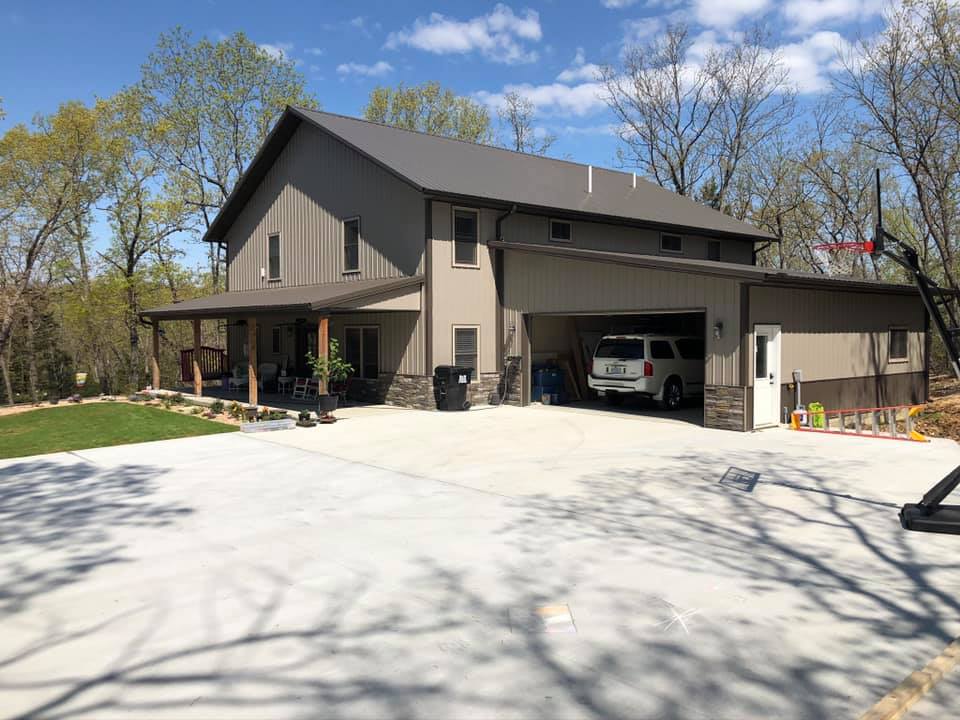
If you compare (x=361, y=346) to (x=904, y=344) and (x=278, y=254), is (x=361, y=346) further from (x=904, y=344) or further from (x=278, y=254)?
(x=904, y=344)

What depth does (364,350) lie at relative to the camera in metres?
19.0

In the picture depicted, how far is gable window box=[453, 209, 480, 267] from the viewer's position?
17.3m

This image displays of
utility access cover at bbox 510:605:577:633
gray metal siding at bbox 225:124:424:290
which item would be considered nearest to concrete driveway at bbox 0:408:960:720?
utility access cover at bbox 510:605:577:633

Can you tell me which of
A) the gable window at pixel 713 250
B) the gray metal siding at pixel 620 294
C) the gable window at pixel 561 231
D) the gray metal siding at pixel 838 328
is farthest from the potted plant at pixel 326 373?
the gable window at pixel 713 250

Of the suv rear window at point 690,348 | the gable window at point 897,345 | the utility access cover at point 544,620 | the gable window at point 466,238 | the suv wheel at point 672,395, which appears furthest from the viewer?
the gable window at point 897,345

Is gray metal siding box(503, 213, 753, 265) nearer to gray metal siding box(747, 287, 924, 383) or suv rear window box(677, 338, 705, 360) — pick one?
suv rear window box(677, 338, 705, 360)

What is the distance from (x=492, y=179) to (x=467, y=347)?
5080 millimetres

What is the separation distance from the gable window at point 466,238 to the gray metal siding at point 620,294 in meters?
0.97

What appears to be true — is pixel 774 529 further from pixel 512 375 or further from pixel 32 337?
pixel 32 337

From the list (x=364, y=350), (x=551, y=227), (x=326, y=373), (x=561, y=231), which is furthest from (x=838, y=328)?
(x=364, y=350)

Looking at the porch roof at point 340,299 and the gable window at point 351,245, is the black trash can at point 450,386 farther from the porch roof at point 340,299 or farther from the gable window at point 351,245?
the gable window at point 351,245

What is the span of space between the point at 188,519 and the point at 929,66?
24.4 meters

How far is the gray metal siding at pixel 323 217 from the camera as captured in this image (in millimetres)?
17609

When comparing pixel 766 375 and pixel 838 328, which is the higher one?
pixel 838 328
